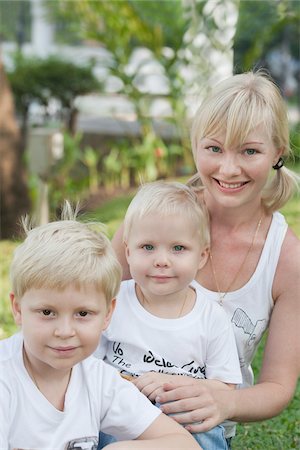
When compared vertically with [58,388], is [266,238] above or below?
above

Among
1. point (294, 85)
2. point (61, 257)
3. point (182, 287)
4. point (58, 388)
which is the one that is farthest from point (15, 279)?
point (294, 85)

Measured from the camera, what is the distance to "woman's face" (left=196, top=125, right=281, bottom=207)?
276 centimetres

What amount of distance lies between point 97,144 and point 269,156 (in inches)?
329

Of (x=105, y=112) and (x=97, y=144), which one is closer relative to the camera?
(x=97, y=144)

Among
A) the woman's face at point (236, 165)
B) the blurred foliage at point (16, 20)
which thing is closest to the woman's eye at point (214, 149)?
the woman's face at point (236, 165)

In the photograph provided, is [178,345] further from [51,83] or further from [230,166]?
[51,83]

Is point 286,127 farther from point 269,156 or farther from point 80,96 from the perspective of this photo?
point 80,96

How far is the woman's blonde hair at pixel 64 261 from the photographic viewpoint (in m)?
2.15

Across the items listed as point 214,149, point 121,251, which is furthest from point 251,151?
point 121,251

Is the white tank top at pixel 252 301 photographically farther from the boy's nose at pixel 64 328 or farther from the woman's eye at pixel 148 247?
the boy's nose at pixel 64 328

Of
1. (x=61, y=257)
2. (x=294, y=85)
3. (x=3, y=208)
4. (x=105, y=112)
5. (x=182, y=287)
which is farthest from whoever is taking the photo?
(x=294, y=85)

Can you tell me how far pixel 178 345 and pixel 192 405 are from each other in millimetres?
219

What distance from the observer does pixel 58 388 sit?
226cm

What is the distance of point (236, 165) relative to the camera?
275 cm
